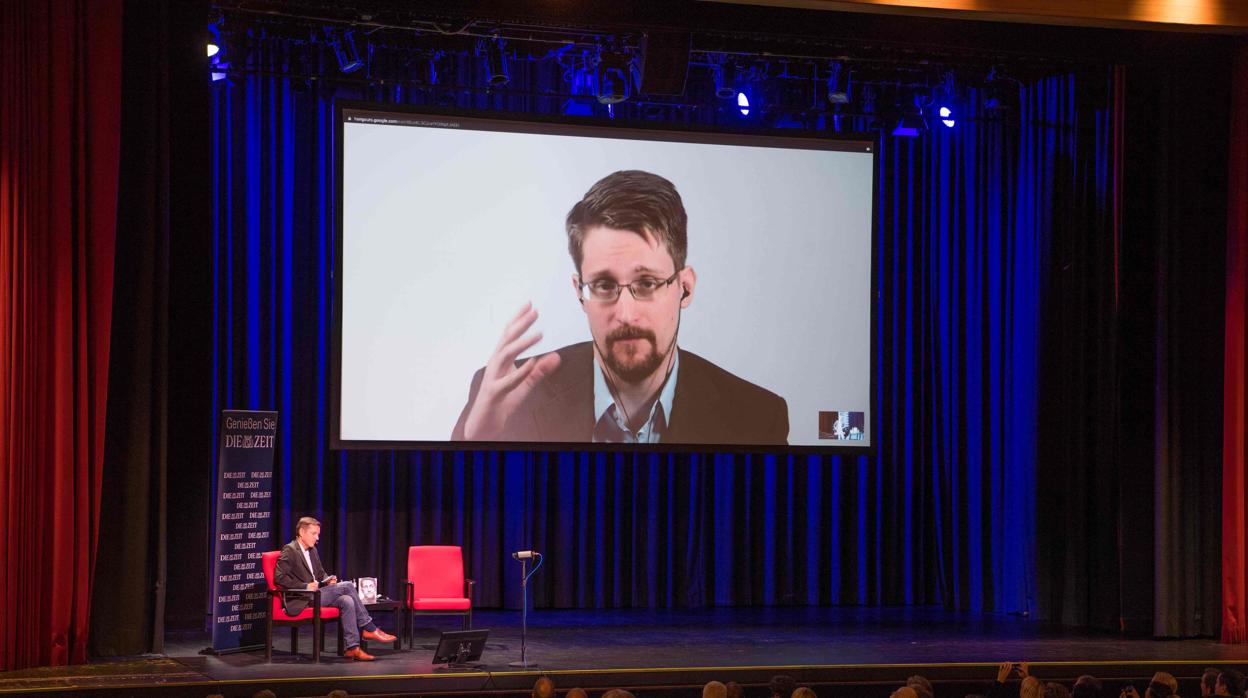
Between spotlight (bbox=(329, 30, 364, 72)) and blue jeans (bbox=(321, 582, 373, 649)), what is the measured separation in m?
3.29

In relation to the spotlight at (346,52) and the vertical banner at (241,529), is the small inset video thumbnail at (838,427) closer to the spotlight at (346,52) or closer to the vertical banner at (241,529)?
the vertical banner at (241,529)

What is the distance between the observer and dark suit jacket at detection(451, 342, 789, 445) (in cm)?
805

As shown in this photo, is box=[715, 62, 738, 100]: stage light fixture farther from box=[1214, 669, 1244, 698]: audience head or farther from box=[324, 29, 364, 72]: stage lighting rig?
box=[1214, 669, 1244, 698]: audience head

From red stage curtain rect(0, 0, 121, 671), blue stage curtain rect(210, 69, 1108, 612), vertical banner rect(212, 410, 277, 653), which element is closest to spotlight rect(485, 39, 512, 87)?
blue stage curtain rect(210, 69, 1108, 612)

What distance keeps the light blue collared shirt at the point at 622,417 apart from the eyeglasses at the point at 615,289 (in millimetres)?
412

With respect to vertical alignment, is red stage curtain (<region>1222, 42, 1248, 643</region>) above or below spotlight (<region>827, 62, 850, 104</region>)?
below

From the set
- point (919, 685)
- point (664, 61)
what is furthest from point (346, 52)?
point (919, 685)

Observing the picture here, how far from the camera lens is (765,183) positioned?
844 centimetres

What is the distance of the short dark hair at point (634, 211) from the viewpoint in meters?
8.20

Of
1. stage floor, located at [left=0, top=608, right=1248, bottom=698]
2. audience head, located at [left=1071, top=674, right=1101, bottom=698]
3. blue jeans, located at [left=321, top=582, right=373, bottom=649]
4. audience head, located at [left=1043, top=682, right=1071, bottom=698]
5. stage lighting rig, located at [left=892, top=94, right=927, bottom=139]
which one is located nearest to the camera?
audience head, located at [left=1043, top=682, right=1071, bottom=698]

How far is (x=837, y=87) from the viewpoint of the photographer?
28.2 feet

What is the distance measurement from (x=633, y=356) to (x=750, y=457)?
159cm

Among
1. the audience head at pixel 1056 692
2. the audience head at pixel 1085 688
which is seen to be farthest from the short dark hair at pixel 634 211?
the audience head at pixel 1056 692

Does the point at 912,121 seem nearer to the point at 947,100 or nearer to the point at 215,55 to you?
the point at 947,100
